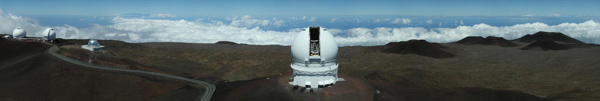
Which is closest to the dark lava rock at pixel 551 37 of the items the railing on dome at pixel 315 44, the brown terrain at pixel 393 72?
the brown terrain at pixel 393 72

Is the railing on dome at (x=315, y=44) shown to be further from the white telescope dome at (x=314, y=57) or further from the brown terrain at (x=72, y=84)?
the brown terrain at (x=72, y=84)

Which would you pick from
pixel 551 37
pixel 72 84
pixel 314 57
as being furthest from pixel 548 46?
pixel 72 84

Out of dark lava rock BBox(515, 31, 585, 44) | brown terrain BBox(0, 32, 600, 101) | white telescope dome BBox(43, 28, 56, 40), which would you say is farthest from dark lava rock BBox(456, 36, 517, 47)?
white telescope dome BBox(43, 28, 56, 40)

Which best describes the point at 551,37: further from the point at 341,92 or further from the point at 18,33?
the point at 18,33

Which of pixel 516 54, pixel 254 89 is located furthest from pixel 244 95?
pixel 516 54

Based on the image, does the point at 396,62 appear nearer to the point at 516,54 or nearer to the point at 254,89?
the point at 516,54

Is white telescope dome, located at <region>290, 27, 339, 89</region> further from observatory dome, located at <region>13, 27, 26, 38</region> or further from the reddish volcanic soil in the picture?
observatory dome, located at <region>13, 27, 26, 38</region>
